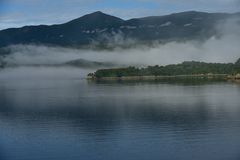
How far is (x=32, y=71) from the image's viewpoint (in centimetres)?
13525

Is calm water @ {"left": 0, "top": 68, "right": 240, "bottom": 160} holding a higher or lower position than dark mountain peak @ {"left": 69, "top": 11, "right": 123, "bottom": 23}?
lower

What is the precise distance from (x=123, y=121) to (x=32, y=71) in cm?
11811

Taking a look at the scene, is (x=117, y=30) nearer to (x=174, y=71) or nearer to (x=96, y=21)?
(x=96, y=21)

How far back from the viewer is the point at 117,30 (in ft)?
480

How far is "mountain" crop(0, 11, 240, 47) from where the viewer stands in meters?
137

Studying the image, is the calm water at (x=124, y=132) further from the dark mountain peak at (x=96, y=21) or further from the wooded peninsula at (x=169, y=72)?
the dark mountain peak at (x=96, y=21)

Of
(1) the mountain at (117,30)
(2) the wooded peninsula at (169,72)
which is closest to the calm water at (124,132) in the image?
(2) the wooded peninsula at (169,72)

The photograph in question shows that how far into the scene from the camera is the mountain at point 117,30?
5384 inches

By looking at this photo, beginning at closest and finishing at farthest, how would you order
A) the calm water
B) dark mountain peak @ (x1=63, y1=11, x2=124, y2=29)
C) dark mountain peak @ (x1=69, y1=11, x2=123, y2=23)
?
the calm water
dark mountain peak @ (x1=63, y1=11, x2=124, y2=29)
dark mountain peak @ (x1=69, y1=11, x2=123, y2=23)

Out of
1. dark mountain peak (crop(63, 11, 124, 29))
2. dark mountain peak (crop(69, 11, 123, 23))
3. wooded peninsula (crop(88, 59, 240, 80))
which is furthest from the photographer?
dark mountain peak (crop(69, 11, 123, 23))

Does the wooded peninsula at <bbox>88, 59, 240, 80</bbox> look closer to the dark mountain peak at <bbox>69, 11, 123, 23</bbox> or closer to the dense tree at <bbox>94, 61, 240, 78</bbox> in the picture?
the dense tree at <bbox>94, 61, 240, 78</bbox>

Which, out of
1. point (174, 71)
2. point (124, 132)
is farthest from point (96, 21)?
point (124, 132)

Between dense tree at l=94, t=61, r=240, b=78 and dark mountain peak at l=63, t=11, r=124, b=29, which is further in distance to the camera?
dark mountain peak at l=63, t=11, r=124, b=29

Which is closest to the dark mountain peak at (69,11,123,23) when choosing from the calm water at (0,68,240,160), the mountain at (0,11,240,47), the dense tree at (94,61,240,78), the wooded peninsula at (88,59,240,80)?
the mountain at (0,11,240,47)
